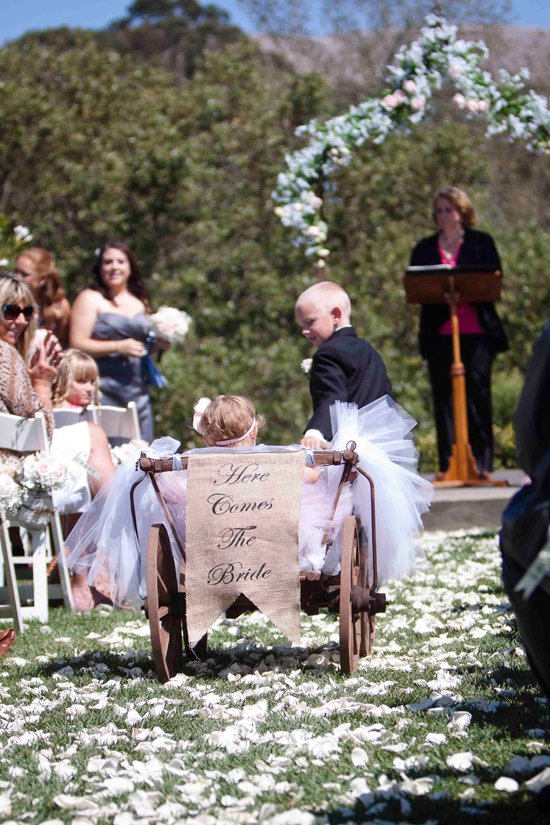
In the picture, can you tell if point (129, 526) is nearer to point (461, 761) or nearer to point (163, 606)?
point (163, 606)

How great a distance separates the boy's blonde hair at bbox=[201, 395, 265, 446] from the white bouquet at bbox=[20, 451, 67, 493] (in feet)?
4.53

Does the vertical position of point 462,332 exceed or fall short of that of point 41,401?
it exceeds it

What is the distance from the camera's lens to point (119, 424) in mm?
6707

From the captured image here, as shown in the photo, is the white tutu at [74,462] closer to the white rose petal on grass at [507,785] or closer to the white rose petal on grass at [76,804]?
the white rose petal on grass at [76,804]

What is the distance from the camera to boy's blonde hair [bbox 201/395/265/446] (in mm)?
3906

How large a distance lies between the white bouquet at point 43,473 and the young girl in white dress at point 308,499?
41.4 inches

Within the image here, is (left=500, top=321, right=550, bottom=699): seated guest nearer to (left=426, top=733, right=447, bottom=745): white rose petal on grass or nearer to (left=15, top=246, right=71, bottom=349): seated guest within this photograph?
(left=426, top=733, right=447, bottom=745): white rose petal on grass

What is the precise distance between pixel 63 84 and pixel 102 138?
2319mm

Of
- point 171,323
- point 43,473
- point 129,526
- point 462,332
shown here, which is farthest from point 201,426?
point 462,332

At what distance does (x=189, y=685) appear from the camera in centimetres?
368

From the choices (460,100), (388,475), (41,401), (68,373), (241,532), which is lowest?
(241,532)

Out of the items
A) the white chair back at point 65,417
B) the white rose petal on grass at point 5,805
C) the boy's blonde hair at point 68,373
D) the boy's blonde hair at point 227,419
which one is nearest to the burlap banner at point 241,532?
the boy's blonde hair at point 227,419

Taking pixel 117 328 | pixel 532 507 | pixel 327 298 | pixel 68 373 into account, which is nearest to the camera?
pixel 532 507

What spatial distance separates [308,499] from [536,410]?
5.74ft
